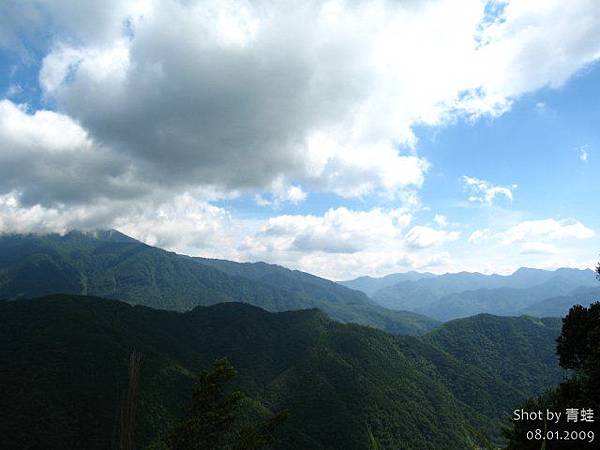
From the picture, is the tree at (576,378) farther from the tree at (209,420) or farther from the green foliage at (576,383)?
the tree at (209,420)

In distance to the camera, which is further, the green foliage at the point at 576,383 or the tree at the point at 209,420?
the tree at the point at 209,420

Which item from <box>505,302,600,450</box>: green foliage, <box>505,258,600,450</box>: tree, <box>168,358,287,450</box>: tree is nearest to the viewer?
<box>505,302,600,450</box>: green foliage

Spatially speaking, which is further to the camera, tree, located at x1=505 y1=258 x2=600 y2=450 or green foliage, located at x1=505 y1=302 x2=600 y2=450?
tree, located at x1=505 y1=258 x2=600 y2=450

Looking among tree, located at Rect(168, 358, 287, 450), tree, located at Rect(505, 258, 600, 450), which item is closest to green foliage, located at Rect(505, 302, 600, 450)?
tree, located at Rect(505, 258, 600, 450)

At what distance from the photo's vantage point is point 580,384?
31812 mm

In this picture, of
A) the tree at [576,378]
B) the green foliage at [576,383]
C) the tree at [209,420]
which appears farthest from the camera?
the tree at [576,378]

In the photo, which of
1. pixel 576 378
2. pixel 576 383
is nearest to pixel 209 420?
pixel 576 383

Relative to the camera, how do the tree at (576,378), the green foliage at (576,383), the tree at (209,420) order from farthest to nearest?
→ the tree at (576,378)
the tree at (209,420)
the green foliage at (576,383)

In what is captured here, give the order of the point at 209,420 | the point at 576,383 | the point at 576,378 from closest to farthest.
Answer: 1. the point at 209,420
2. the point at 576,383
3. the point at 576,378

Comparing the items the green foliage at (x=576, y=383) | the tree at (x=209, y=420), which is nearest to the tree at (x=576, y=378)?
the green foliage at (x=576, y=383)

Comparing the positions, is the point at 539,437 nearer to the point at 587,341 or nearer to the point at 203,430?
the point at 587,341

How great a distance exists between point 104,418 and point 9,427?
3185 cm

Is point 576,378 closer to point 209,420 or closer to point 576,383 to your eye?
point 576,383

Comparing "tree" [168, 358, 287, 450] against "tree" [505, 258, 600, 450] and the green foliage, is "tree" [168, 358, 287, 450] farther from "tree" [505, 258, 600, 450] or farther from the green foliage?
"tree" [505, 258, 600, 450]
